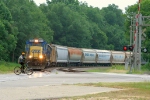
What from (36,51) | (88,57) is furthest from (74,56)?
(36,51)

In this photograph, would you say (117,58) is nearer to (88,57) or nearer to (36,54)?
(88,57)

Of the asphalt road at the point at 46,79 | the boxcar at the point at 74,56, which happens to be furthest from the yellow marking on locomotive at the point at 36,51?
the boxcar at the point at 74,56

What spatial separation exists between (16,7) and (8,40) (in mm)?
17020

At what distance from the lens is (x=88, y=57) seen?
7669 cm

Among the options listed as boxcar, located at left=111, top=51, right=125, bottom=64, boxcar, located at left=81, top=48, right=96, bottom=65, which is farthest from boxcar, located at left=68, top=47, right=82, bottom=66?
boxcar, located at left=111, top=51, right=125, bottom=64

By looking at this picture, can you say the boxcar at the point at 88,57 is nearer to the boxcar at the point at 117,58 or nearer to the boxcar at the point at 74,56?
the boxcar at the point at 74,56

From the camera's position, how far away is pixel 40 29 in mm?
82312

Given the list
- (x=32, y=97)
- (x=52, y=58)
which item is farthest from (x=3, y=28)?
(x=32, y=97)

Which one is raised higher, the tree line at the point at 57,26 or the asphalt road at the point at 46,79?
the tree line at the point at 57,26

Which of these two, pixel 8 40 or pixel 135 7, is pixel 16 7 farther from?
pixel 135 7

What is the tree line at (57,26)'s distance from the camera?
2834 inches

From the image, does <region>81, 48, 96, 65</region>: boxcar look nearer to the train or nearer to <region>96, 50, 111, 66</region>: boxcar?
the train

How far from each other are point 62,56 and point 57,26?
50637 millimetres

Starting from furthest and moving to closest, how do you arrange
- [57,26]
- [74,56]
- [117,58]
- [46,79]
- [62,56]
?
[57,26] → [117,58] → [74,56] → [62,56] → [46,79]
